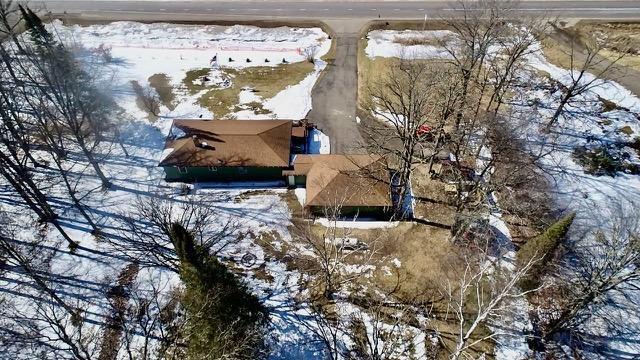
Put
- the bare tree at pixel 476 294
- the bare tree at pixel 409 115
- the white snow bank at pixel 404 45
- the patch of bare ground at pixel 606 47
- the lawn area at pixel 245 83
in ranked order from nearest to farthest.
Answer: the bare tree at pixel 476 294 < the bare tree at pixel 409 115 < the lawn area at pixel 245 83 < the patch of bare ground at pixel 606 47 < the white snow bank at pixel 404 45

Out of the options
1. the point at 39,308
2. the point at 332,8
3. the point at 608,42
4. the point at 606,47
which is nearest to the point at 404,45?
the point at 332,8

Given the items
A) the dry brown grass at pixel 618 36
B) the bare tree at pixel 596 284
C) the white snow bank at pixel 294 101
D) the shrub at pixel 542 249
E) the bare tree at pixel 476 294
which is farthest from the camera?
the dry brown grass at pixel 618 36

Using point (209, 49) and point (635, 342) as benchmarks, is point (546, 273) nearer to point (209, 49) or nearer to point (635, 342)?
point (635, 342)

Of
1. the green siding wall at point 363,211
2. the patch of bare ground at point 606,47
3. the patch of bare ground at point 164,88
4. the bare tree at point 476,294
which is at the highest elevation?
the patch of bare ground at point 606,47

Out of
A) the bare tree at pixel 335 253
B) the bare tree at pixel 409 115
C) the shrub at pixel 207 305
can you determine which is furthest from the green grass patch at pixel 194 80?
the shrub at pixel 207 305

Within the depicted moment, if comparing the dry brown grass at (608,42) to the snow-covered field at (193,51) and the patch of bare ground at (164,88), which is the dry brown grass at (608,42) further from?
the patch of bare ground at (164,88)

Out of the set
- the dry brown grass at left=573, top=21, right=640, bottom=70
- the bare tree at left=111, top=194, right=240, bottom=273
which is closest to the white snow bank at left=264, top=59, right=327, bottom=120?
the bare tree at left=111, top=194, right=240, bottom=273

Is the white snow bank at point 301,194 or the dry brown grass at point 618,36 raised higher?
the dry brown grass at point 618,36

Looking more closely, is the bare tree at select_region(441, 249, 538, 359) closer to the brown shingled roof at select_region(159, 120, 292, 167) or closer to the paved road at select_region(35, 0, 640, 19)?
the brown shingled roof at select_region(159, 120, 292, 167)
